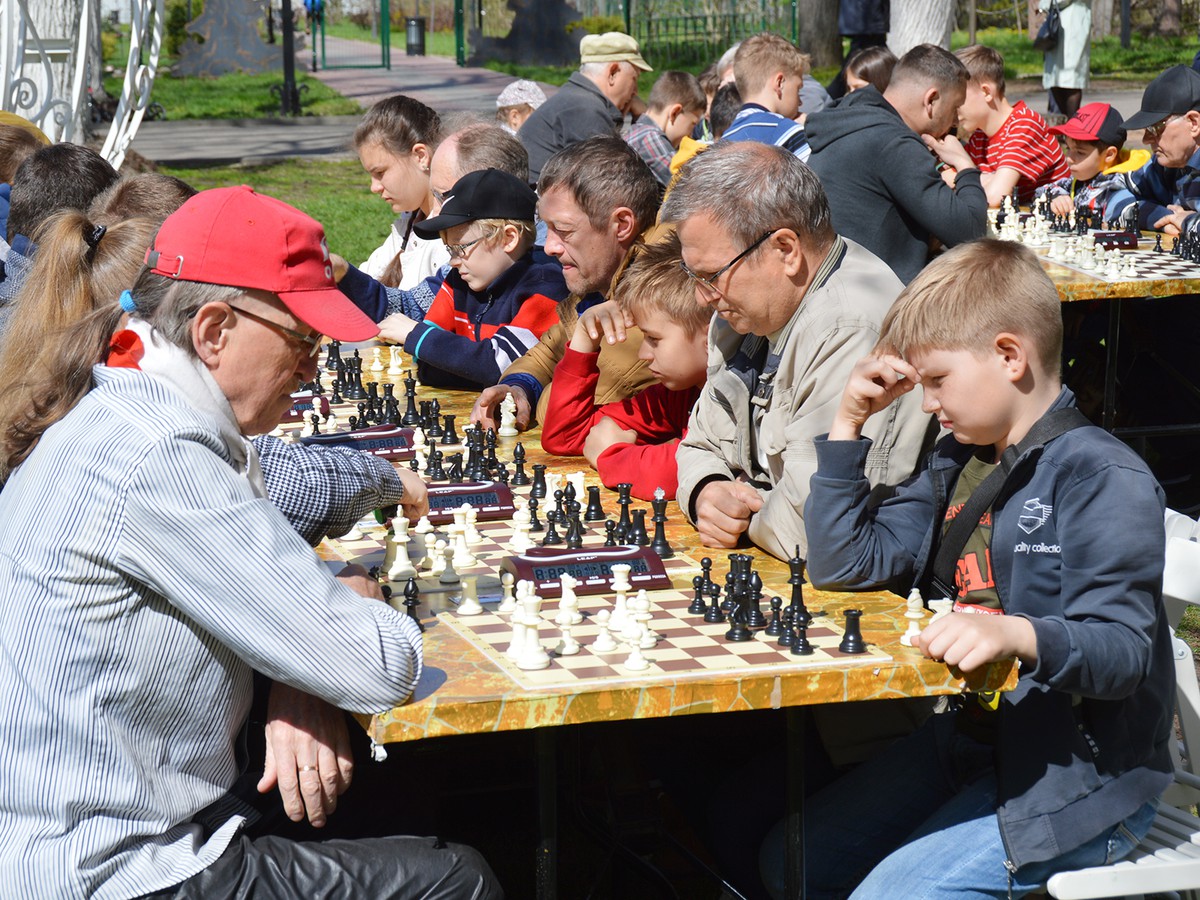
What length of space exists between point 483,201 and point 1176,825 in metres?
3.32

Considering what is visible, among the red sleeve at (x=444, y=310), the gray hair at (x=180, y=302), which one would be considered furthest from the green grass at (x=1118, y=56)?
the gray hair at (x=180, y=302)

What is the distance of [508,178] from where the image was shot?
527cm

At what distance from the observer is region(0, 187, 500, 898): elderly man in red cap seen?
218 cm

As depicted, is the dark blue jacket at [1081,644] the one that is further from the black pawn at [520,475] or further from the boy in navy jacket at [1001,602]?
the black pawn at [520,475]

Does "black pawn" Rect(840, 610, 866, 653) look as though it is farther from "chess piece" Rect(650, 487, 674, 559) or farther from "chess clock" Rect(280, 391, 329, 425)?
"chess clock" Rect(280, 391, 329, 425)

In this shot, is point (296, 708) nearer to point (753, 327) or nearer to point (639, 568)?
point (639, 568)

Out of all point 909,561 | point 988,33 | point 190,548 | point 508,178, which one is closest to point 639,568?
point 909,561

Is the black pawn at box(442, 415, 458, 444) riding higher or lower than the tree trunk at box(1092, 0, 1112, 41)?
lower

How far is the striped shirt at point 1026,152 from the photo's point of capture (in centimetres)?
955

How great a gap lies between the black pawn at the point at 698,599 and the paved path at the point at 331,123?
54.0ft

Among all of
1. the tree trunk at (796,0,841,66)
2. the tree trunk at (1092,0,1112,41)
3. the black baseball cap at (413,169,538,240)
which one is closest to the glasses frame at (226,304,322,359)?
the black baseball cap at (413,169,538,240)

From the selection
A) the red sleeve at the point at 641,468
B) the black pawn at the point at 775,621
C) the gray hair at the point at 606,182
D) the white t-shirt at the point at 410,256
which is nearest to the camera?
the black pawn at the point at 775,621

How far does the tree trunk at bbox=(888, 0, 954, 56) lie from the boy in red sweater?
37.7 feet

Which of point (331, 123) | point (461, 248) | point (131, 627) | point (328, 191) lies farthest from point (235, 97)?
point (131, 627)
